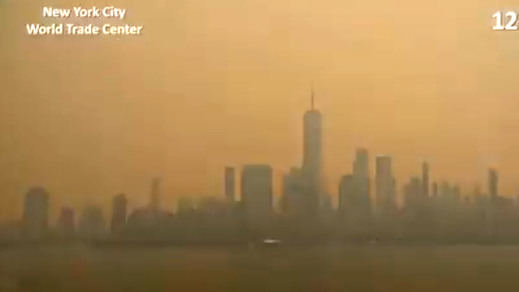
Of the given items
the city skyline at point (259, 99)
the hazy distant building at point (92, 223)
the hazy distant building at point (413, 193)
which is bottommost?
the hazy distant building at point (92, 223)

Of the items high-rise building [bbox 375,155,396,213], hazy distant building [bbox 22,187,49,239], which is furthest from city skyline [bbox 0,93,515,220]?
hazy distant building [bbox 22,187,49,239]

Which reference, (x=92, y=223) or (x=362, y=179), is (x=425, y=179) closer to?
(x=362, y=179)

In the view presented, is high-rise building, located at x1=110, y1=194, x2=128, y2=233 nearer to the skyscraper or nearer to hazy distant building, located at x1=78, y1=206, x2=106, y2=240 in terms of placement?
hazy distant building, located at x1=78, y1=206, x2=106, y2=240

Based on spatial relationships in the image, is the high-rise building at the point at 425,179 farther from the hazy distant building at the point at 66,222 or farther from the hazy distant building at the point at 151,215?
the hazy distant building at the point at 66,222

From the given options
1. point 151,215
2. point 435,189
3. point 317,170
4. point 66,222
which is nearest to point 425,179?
point 435,189

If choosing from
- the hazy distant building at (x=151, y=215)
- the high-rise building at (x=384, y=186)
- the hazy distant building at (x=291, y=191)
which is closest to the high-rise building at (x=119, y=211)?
the hazy distant building at (x=151, y=215)

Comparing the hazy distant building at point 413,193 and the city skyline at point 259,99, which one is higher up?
the city skyline at point 259,99

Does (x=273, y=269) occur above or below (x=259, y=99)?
below
